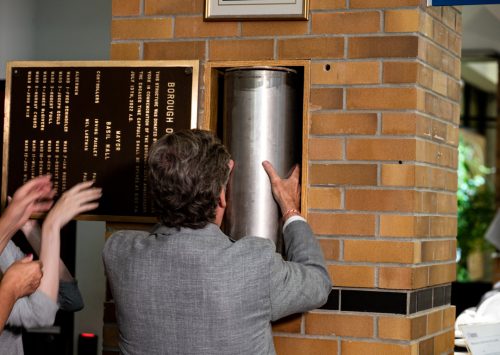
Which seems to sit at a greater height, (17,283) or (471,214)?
(471,214)

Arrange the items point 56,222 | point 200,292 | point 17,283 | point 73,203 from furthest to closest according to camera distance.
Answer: point 73,203
point 56,222
point 17,283
point 200,292

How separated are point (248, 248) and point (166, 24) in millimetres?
1028

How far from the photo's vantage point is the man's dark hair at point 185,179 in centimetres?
223

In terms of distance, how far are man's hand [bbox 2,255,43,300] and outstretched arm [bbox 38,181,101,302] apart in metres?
0.09

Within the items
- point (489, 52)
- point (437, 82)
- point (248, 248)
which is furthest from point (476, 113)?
point (248, 248)

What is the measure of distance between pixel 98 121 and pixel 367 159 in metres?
0.93

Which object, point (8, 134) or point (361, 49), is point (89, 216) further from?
point (361, 49)

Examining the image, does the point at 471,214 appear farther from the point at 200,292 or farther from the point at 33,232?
the point at 200,292

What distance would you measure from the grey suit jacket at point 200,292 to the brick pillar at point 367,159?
426 millimetres

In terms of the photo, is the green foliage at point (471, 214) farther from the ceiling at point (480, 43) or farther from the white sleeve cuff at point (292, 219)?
the white sleeve cuff at point (292, 219)

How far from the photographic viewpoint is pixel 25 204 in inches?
104

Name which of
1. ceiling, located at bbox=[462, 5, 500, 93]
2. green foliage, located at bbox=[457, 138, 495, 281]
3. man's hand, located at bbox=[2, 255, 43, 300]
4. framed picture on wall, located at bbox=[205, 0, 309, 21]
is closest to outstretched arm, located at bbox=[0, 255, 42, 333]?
man's hand, located at bbox=[2, 255, 43, 300]

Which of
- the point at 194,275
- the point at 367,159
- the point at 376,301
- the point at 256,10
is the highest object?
the point at 256,10

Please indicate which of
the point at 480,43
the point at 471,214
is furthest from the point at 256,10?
the point at 471,214
